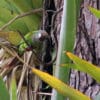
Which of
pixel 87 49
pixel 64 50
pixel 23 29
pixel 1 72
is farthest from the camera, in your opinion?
pixel 23 29

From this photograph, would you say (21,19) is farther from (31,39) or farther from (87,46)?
(87,46)

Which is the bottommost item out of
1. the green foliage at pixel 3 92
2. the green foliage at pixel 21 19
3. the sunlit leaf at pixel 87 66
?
the green foliage at pixel 3 92

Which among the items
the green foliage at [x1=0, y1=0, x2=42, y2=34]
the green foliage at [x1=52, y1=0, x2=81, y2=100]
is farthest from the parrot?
the green foliage at [x1=52, y1=0, x2=81, y2=100]

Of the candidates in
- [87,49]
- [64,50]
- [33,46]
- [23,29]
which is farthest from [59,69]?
[23,29]

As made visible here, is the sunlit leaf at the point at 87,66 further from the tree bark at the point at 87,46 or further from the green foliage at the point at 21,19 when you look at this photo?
the green foliage at the point at 21,19

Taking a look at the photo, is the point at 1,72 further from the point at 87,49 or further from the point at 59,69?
the point at 59,69

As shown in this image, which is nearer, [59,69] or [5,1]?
[59,69]

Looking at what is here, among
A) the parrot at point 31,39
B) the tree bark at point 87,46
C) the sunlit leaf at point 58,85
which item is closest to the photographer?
the sunlit leaf at point 58,85

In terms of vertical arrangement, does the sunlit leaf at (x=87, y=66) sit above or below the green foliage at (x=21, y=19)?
below

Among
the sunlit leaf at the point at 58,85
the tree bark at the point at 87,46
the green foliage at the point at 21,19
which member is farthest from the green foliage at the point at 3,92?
the green foliage at the point at 21,19

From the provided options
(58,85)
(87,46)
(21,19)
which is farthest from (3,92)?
(21,19)
